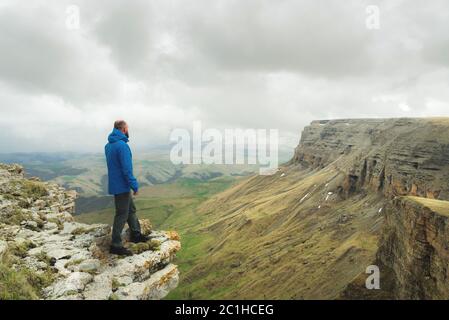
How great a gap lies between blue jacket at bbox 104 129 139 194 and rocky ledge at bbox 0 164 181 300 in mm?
2566

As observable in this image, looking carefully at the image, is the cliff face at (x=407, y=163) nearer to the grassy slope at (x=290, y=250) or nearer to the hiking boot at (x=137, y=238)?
the grassy slope at (x=290, y=250)

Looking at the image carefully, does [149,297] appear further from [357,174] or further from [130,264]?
[357,174]

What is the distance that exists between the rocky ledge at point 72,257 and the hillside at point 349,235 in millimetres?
39785

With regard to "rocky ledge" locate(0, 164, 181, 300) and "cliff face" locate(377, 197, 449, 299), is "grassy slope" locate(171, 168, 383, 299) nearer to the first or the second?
"cliff face" locate(377, 197, 449, 299)

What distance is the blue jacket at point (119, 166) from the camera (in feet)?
47.3

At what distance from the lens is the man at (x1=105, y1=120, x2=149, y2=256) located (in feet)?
47.2

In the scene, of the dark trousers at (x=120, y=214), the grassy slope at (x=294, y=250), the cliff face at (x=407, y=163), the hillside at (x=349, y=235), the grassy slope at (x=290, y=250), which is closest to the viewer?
the dark trousers at (x=120, y=214)

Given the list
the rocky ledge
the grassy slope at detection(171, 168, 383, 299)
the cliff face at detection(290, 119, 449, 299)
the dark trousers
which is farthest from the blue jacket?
the grassy slope at detection(171, 168, 383, 299)

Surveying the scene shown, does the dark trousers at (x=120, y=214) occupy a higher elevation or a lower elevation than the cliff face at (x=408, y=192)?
higher

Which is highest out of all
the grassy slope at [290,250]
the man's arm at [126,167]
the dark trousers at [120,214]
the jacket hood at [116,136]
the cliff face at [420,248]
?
the jacket hood at [116,136]

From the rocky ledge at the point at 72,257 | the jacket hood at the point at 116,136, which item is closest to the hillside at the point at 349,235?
the rocky ledge at the point at 72,257

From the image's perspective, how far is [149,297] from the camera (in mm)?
12602
